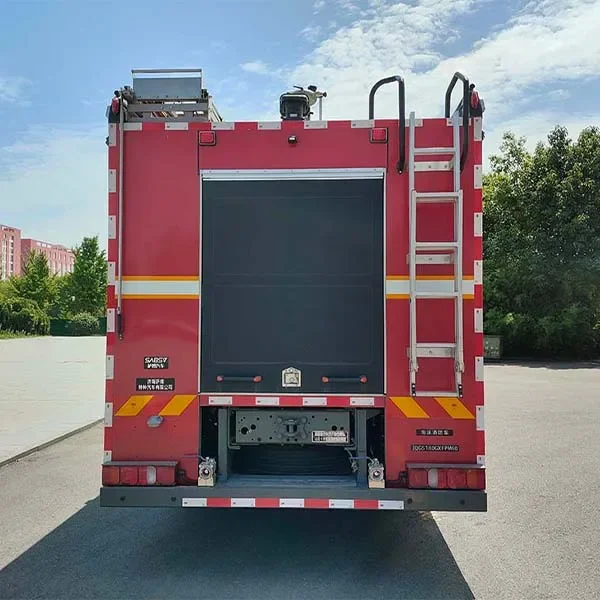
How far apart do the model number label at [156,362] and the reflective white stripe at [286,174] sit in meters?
1.29

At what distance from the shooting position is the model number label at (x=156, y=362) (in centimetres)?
453

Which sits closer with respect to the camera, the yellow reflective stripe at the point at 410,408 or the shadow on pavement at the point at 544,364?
the yellow reflective stripe at the point at 410,408

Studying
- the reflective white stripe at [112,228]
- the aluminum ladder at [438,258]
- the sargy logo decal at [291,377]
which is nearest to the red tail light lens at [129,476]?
the sargy logo decal at [291,377]

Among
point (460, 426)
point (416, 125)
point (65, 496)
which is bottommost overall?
point (65, 496)

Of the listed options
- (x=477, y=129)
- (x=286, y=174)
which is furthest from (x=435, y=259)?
(x=286, y=174)

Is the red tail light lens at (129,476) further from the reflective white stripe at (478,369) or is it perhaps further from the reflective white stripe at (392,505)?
the reflective white stripe at (478,369)

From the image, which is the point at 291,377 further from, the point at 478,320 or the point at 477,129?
the point at 477,129

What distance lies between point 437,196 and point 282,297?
1241 millimetres

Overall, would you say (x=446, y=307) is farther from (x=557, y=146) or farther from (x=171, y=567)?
(x=557, y=146)

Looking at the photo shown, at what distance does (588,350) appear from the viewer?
93.7 ft

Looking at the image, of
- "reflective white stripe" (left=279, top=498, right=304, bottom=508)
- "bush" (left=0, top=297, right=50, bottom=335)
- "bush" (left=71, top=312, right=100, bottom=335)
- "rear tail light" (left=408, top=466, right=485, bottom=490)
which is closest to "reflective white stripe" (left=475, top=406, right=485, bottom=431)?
"rear tail light" (left=408, top=466, right=485, bottom=490)

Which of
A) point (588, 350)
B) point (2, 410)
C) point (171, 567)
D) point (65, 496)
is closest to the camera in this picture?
point (171, 567)

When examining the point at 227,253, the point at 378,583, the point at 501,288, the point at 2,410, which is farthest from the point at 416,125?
the point at 501,288

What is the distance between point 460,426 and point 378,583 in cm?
120
